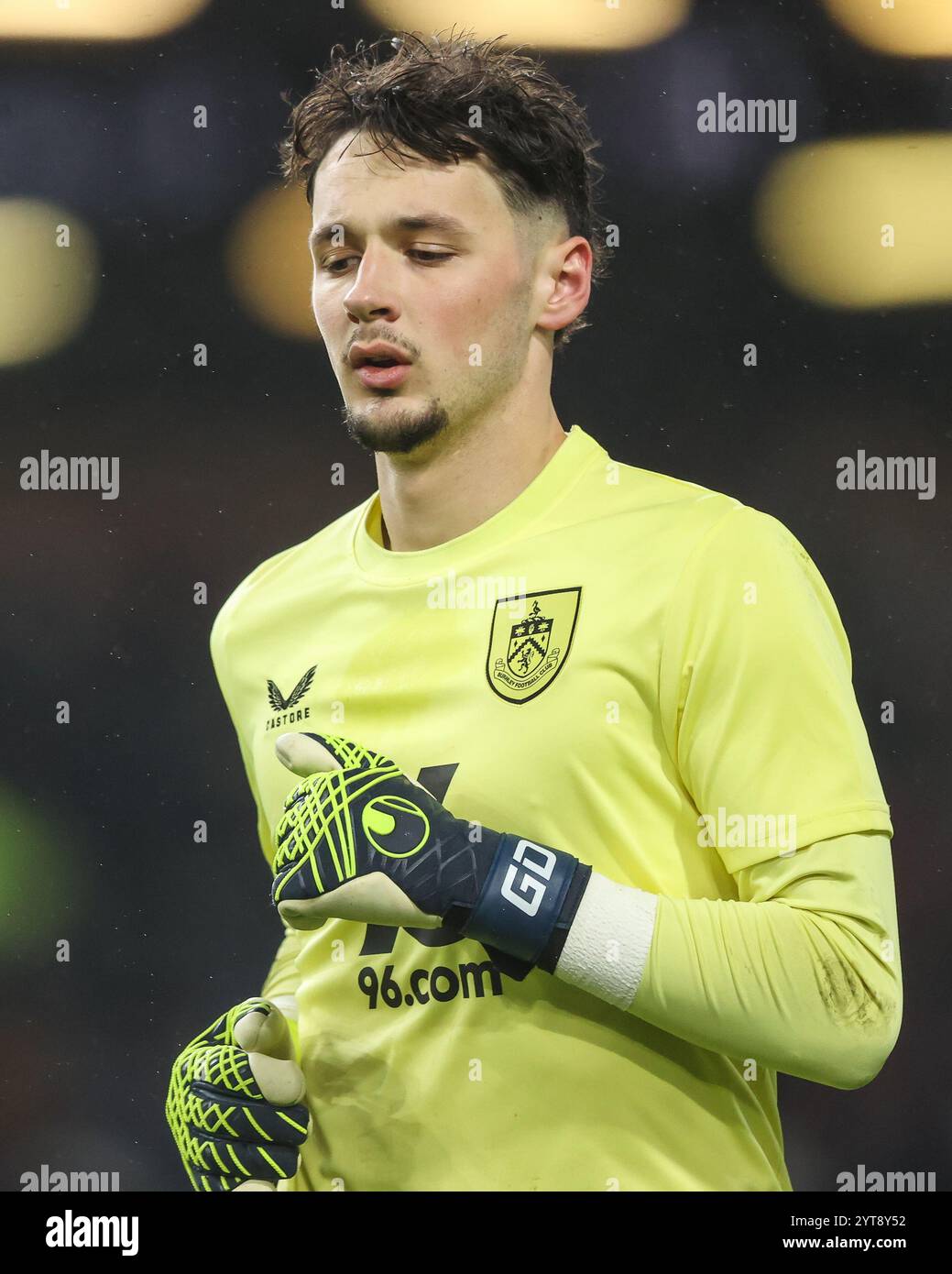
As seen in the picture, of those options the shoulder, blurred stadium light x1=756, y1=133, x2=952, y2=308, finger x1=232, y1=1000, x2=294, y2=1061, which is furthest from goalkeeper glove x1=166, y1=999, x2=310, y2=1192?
blurred stadium light x1=756, y1=133, x2=952, y2=308

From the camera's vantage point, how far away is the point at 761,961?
1124mm

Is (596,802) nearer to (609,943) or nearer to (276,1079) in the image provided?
(609,943)

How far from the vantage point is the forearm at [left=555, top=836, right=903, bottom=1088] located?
1125mm

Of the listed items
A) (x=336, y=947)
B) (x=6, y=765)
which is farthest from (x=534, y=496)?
(x=6, y=765)

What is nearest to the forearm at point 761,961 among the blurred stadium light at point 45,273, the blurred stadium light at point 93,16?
the blurred stadium light at point 45,273

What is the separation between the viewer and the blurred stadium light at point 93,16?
1860 millimetres

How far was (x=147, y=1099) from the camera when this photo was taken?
185 centimetres

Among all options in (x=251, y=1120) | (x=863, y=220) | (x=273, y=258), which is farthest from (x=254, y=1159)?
(x=863, y=220)

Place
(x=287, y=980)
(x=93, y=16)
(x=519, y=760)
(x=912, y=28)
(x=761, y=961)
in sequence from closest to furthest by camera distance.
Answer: (x=761, y=961) < (x=519, y=760) < (x=287, y=980) < (x=912, y=28) < (x=93, y=16)

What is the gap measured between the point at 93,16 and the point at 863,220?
38.4 inches

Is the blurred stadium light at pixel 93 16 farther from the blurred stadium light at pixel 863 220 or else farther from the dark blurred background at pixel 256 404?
the blurred stadium light at pixel 863 220

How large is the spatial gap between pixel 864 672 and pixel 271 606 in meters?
0.71

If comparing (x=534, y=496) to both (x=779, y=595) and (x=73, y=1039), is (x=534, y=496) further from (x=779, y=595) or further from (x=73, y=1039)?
(x=73, y=1039)

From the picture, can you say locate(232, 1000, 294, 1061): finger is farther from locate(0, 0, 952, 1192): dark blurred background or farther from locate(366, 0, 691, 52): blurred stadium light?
locate(366, 0, 691, 52): blurred stadium light
